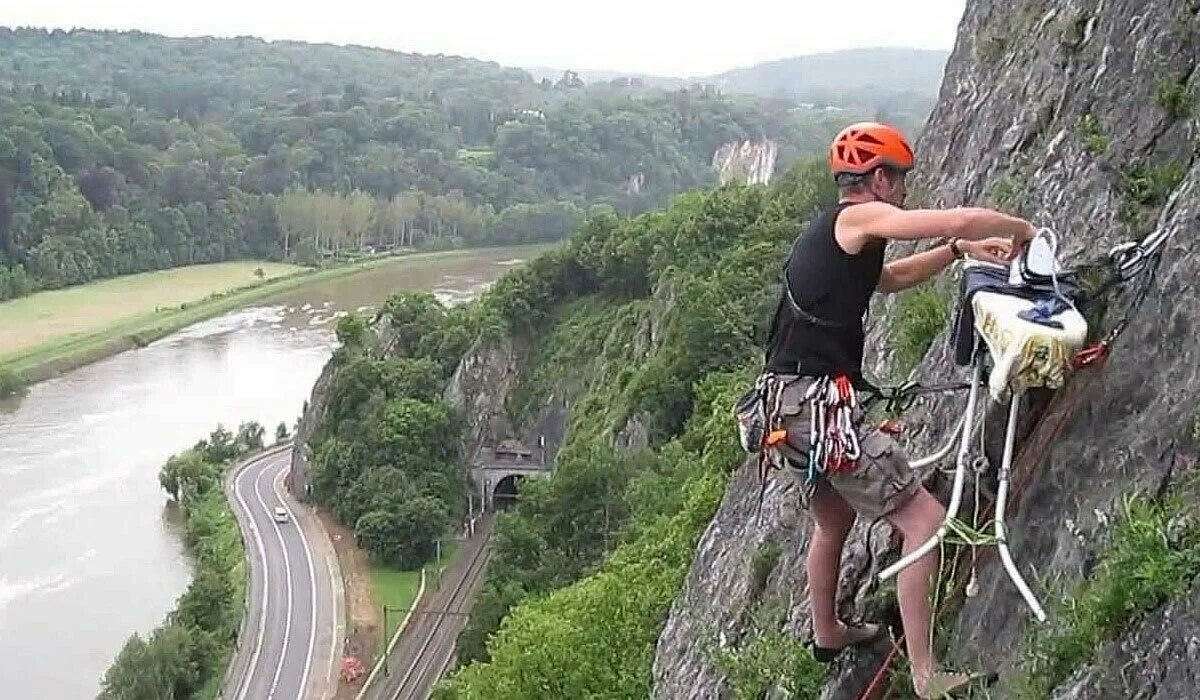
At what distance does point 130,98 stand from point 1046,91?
184123 millimetres

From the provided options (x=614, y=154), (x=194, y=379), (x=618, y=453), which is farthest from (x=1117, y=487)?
(x=614, y=154)

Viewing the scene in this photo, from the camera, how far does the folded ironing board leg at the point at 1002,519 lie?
4.79m

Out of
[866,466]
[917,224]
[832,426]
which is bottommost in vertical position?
[866,466]

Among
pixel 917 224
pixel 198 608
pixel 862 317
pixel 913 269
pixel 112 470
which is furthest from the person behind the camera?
pixel 112 470

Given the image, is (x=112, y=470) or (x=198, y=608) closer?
(x=198, y=608)

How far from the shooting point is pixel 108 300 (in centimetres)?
8944

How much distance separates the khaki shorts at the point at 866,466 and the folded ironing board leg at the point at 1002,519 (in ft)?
1.28

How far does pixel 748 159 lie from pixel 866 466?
487 ft

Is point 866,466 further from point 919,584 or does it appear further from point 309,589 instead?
point 309,589

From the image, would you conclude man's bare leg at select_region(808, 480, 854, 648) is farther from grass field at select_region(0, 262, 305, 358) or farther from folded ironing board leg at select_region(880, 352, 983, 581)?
grass field at select_region(0, 262, 305, 358)

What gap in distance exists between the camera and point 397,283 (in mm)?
94938

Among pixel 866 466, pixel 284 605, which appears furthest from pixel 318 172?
pixel 866 466

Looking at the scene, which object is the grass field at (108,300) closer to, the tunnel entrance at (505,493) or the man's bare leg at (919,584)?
the tunnel entrance at (505,493)

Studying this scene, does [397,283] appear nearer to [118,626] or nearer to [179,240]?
[179,240]
